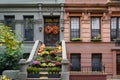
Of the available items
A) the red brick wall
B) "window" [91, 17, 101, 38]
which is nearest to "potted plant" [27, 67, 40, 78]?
the red brick wall

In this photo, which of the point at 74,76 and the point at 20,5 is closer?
the point at 74,76

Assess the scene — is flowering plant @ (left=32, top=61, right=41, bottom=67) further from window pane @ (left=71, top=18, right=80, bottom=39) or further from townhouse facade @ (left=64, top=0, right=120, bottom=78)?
window pane @ (left=71, top=18, right=80, bottom=39)

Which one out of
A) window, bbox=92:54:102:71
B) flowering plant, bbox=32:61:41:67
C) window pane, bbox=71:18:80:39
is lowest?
window, bbox=92:54:102:71

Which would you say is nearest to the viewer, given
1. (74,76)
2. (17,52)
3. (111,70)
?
(74,76)

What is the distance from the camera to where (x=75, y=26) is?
3375cm

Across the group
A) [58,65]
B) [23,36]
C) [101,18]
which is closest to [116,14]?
[101,18]

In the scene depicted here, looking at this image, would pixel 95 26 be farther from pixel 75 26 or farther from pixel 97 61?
pixel 97 61

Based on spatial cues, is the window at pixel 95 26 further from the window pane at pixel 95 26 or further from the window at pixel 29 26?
the window at pixel 29 26

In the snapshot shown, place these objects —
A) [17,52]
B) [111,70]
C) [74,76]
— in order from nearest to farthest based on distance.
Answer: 1. [74,76]
2. [17,52]
3. [111,70]

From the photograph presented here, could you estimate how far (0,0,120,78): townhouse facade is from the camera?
32750mm

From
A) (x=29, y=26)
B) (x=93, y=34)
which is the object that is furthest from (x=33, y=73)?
(x=93, y=34)

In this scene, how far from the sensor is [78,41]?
3278 cm

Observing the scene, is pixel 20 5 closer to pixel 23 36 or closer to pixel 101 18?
pixel 23 36

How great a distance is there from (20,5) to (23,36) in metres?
2.92
